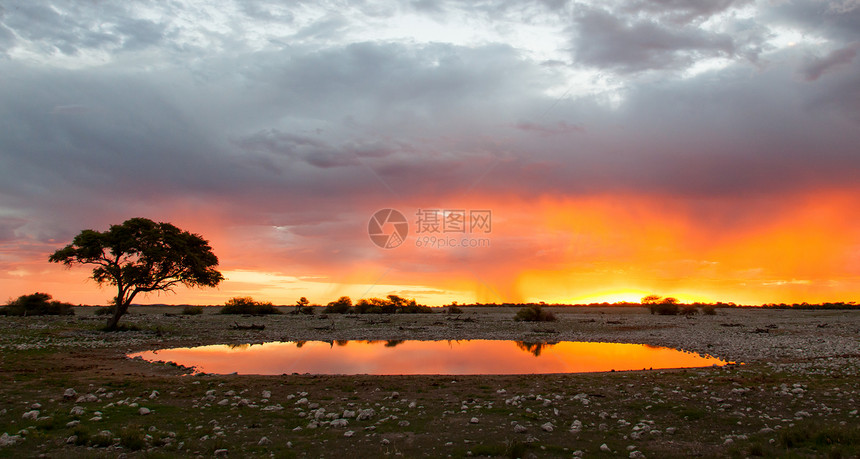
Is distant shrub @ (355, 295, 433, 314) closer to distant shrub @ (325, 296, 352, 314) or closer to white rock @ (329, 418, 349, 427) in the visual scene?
distant shrub @ (325, 296, 352, 314)

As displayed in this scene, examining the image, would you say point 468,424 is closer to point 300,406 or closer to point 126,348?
point 300,406

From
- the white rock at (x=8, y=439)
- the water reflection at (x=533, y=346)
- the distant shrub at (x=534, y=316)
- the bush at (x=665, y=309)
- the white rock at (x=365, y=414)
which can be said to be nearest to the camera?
the white rock at (x=8, y=439)

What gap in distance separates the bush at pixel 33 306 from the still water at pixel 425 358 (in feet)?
177

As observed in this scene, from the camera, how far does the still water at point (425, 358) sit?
21000mm

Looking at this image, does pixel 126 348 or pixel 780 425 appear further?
pixel 126 348

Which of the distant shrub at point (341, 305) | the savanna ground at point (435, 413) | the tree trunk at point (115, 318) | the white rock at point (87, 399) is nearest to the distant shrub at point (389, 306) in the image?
Answer: the distant shrub at point (341, 305)

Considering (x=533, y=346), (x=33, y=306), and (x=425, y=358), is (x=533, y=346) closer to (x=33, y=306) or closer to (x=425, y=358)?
(x=425, y=358)

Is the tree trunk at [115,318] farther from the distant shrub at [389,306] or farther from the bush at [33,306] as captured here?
the distant shrub at [389,306]

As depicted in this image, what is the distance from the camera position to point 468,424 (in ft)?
34.8

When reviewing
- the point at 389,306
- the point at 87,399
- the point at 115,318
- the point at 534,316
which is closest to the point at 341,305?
the point at 389,306

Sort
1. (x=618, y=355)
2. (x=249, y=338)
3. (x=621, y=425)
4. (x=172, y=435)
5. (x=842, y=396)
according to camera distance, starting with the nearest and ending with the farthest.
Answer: (x=172, y=435), (x=621, y=425), (x=842, y=396), (x=618, y=355), (x=249, y=338)

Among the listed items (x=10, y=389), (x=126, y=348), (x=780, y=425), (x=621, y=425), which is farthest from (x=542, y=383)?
(x=126, y=348)

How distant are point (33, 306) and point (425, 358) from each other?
229 ft

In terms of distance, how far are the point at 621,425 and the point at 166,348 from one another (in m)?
28.7
